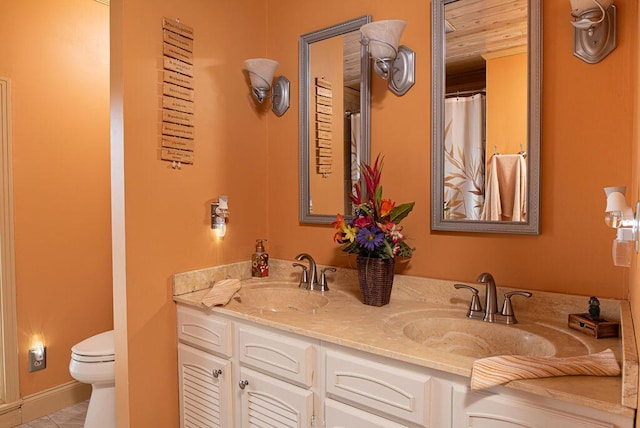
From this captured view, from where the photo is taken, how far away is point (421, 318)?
1549 millimetres

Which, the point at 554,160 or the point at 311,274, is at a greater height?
the point at 554,160

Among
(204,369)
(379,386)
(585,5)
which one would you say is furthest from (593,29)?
(204,369)

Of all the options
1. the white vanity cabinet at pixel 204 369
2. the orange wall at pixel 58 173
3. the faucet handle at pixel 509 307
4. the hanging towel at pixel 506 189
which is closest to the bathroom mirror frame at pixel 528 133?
the hanging towel at pixel 506 189

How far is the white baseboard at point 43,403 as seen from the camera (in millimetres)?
2367

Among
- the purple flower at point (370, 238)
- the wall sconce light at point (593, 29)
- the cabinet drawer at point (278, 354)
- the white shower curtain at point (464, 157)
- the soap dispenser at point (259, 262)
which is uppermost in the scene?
the wall sconce light at point (593, 29)

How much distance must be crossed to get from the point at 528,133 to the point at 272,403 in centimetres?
138

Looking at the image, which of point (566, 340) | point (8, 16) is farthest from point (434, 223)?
point (8, 16)

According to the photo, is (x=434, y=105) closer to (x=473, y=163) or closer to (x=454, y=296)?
(x=473, y=163)

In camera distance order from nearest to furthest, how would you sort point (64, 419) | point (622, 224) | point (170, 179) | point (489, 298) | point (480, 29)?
point (622, 224), point (489, 298), point (480, 29), point (170, 179), point (64, 419)

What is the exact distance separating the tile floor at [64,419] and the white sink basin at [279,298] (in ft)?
4.58

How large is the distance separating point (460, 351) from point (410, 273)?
0.43 metres

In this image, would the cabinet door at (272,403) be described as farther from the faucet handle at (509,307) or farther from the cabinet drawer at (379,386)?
the faucet handle at (509,307)

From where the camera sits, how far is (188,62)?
194 cm

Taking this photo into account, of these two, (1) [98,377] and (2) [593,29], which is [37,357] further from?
(2) [593,29]
